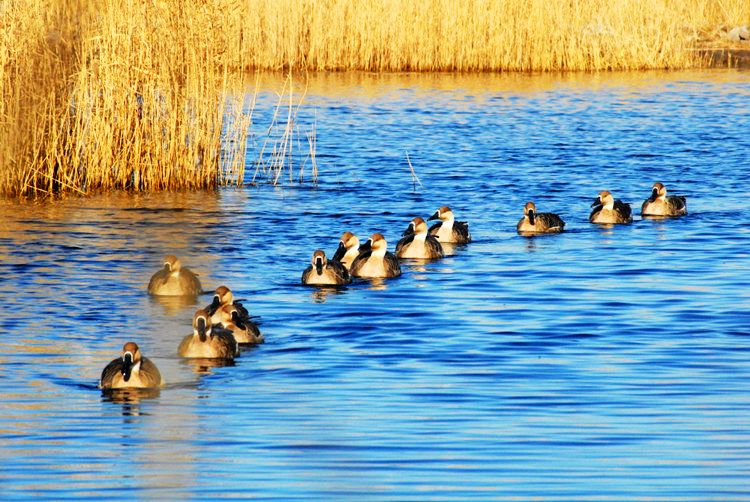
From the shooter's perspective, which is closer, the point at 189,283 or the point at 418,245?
the point at 189,283

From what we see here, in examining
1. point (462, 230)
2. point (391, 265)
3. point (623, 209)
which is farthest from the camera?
point (623, 209)

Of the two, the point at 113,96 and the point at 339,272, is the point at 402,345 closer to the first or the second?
the point at 339,272

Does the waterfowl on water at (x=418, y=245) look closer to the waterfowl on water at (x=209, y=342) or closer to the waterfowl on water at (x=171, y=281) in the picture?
the waterfowl on water at (x=171, y=281)

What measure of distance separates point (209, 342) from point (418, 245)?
534 cm

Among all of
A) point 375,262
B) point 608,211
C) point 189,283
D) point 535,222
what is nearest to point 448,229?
point 535,222

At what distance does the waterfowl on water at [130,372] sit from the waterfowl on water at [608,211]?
30.8 ft

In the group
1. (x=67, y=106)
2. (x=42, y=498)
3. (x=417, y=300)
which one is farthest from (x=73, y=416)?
(x=67, y=106)

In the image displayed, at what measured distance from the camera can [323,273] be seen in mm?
14320

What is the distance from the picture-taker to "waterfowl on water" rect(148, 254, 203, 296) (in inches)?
545

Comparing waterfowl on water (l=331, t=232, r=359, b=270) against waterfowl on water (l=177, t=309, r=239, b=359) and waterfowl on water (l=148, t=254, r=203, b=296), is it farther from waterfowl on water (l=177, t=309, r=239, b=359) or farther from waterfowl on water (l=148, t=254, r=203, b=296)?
waterfowl on water (l=177, t=309, r=239, b=359)

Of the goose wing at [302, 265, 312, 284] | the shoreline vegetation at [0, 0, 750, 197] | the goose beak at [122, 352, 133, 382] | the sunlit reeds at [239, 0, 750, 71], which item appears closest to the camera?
the goose beak at [122, 352, 133, 382]

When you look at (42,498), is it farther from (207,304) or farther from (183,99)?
(183,99)

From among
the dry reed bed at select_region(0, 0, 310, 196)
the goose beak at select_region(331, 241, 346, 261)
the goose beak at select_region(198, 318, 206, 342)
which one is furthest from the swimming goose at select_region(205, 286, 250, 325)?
the dry reed bed at select_region(0, 0, 310, 196)

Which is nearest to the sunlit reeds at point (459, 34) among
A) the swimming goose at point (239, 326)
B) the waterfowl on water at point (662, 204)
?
the waterfowl on water at point (662, 204)
